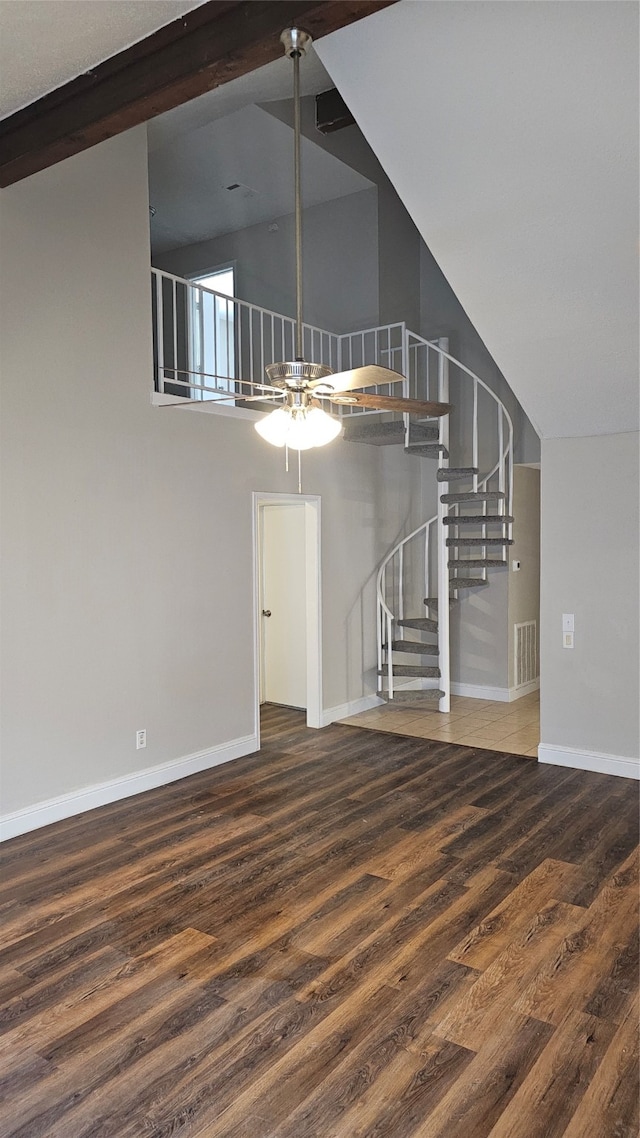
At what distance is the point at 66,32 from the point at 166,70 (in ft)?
1.22

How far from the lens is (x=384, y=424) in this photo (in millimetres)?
6543

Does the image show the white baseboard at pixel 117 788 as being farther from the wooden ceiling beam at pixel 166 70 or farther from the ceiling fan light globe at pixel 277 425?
the wooden ceiling beam at pixel 166 70

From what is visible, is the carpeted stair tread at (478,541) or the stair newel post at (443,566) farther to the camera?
the stair newel post at (443,566)

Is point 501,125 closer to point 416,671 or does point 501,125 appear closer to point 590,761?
point 590,761

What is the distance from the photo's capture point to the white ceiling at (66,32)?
2.61m

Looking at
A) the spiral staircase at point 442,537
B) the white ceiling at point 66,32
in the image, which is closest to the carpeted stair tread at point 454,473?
the spiral staircase at point 442,537

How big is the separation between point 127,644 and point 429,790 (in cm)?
221

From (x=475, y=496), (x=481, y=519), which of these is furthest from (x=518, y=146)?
(x=481, y=519)

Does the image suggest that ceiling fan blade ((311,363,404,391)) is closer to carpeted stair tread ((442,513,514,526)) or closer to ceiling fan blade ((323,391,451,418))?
ceiling fan blade ((323,391,451,418))

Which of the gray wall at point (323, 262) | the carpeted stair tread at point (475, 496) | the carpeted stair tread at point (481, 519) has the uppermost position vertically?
the gray wall at point (323, 262)

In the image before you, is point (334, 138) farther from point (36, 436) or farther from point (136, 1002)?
point (136, 1002)

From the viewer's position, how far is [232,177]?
667 centimetres

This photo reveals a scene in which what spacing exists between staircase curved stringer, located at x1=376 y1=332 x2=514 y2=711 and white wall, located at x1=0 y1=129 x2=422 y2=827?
5.84ft

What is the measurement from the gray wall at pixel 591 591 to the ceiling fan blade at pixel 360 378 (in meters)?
2.79
